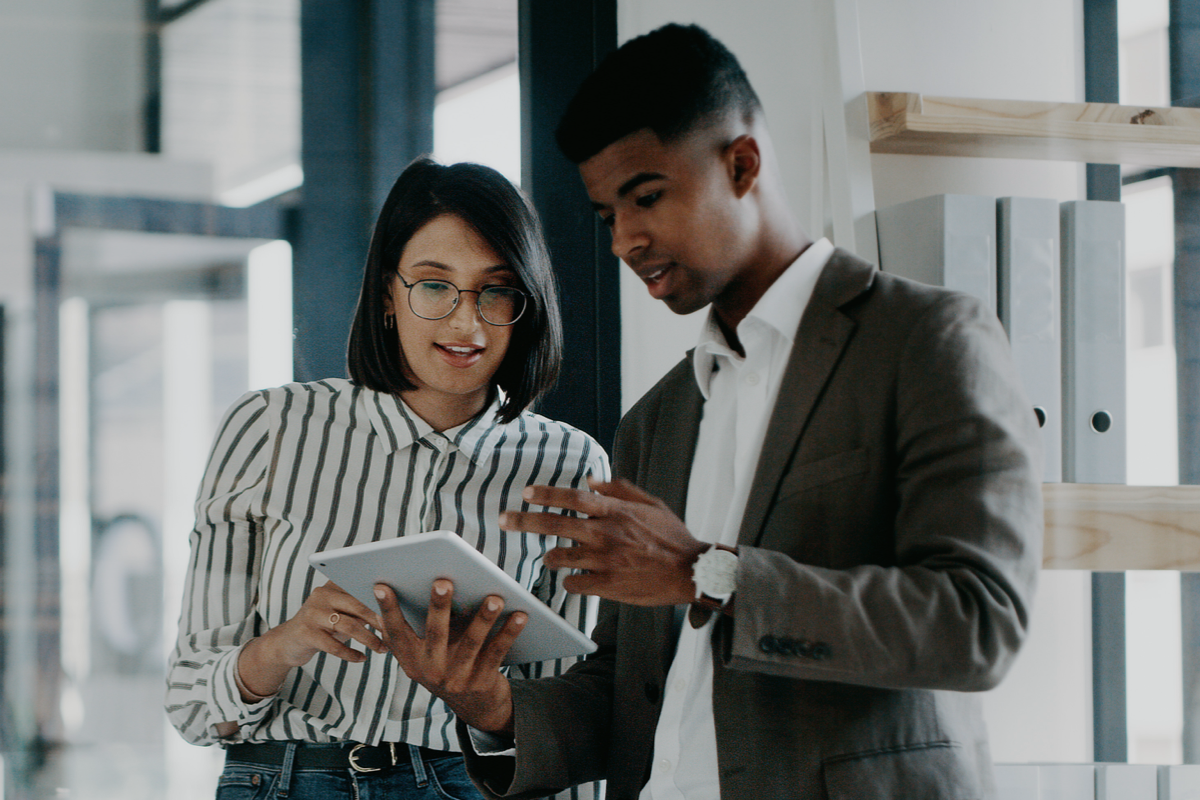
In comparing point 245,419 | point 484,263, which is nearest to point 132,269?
point 245,419

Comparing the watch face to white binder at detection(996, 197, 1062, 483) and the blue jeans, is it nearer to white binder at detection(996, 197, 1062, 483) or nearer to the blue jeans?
the blue jeans

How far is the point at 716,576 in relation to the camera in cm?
92

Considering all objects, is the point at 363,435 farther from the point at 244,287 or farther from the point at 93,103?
the point at 93,103

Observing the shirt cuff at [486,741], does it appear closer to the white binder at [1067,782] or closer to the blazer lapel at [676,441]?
the blazer lapel at [676,441]

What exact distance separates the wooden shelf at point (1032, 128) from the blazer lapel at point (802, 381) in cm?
54

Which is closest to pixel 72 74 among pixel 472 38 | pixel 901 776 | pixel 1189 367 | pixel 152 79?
pixel 152 79

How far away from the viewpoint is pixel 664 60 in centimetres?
118

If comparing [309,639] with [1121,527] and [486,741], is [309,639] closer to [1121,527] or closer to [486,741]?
[486,741]

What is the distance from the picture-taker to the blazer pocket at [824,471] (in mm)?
985

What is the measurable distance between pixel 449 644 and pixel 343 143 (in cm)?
101

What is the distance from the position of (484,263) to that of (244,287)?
54cm

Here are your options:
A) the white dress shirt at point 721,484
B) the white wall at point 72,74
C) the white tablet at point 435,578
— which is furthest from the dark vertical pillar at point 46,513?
the white dress shirt at point 721,484

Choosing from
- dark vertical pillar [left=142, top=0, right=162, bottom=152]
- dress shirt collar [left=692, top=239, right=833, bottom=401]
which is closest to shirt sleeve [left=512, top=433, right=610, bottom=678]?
dress shirt collar [left=692, top=239, right=833, bottom=401]

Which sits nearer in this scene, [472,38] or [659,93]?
[659,93]
